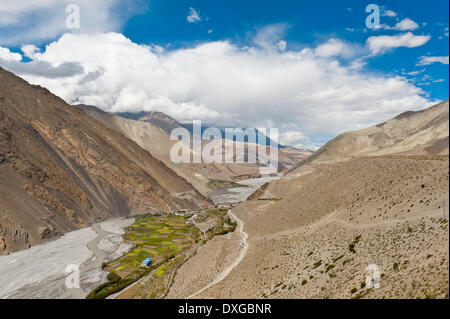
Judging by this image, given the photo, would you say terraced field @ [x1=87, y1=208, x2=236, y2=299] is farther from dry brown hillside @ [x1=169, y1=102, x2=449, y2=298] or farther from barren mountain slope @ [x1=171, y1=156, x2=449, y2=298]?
barren mountain slope @ [x1=171, y1=156, x2=449, y2=298]

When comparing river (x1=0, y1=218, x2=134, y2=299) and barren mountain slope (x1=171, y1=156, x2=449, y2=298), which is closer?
barren mountain slope (x1=171, y1=156, x2=449, y2=298)

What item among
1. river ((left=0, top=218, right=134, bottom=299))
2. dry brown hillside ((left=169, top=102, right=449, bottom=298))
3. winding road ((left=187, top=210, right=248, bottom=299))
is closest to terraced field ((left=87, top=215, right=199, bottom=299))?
river ((left=0, top=218, right=134, bottom=299))

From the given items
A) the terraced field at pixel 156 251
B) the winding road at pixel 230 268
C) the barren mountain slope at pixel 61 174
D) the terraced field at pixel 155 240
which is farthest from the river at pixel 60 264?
the winding road at pixel 230 268

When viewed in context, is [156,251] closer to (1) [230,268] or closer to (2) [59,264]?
(2) [59,264]

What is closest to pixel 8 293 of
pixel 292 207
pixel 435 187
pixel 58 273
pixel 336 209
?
pixel 58 273

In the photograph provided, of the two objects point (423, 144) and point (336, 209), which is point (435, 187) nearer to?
point (336, 209)

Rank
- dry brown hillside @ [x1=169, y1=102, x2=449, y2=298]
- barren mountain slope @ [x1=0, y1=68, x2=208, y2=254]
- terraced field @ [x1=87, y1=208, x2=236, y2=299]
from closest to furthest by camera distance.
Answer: dry brown hillside @ [x1=169, y1=102, x2=449, y2=298], terraced field @ [x1=87, y1=208, x2=236, y2=299], barren mountain slope @ [x1=0, y1=68, x2=208, y2=254]

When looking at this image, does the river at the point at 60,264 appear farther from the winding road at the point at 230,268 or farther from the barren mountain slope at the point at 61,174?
the winding road at the point at 230,268

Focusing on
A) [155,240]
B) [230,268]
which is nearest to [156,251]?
[155,240]
